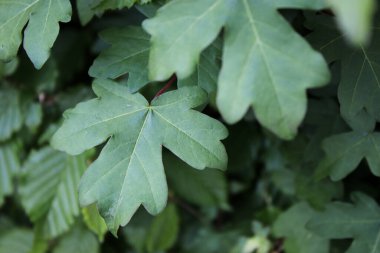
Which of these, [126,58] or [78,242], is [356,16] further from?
[78,242]

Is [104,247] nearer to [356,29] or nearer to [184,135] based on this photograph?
[184,135]

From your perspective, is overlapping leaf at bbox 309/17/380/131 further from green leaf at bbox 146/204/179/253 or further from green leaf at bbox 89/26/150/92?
green leaf at bbox 146/204/179/253

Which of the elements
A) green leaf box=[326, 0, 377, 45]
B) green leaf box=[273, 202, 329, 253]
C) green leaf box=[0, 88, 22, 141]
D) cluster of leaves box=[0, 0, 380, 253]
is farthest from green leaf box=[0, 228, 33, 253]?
green leaf box=[326, 0, 377, 45]

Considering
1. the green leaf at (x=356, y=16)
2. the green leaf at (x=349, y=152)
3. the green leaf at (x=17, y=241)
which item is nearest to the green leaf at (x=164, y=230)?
the green leaf at (x=17, y=241)

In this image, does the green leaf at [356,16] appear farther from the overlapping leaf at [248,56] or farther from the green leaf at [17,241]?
the green leaf at [17,241]

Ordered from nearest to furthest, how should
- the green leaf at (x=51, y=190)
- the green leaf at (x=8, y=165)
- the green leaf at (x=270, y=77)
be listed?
1. the green leaf at (x=270, y=77)
2. the green leaf at (x=51, y=190)
3. the green leaf at (x=8, y=165)

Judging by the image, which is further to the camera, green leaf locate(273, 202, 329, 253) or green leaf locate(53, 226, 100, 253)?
green leaf locate(53, 226, 100, 253)
